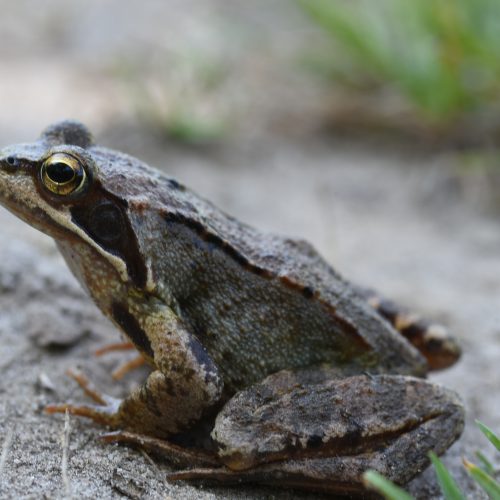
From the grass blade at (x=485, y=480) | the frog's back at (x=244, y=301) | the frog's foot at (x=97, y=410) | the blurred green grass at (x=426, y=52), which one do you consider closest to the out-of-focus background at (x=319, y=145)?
the blurred green grass at (x=426, y=52)

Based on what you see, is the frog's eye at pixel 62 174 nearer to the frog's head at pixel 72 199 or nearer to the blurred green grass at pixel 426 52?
the frog's head at pixel 72 199

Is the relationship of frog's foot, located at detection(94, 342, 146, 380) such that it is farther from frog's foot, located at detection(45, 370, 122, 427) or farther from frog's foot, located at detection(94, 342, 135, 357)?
frog's foot, located at detection(45, 370, 122, 427)

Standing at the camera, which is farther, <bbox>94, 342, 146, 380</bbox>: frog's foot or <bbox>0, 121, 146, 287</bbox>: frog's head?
<bbox>94, 342, 146, 380</bbox>: frog's foot

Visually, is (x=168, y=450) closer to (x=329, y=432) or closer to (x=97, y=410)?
(x=97, y=410)

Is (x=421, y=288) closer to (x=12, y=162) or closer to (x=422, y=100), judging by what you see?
(x=422, y=100)

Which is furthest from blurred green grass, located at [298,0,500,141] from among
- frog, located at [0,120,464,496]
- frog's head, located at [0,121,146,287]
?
frog's head, located at [0,121,146,287]

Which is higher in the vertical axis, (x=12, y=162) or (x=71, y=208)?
(x=12, y=162)

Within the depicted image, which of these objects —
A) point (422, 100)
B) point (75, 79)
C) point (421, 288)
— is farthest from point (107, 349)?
point (75, 79)
